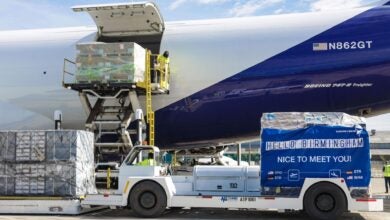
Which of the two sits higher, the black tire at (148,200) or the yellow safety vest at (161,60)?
the yellow safety vest at (161,60)

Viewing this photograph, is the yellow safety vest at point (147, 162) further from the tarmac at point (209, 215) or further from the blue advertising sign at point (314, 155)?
the blue advertising sign at point (314, 155)

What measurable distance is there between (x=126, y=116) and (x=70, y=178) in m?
3.79

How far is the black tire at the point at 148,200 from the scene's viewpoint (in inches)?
502

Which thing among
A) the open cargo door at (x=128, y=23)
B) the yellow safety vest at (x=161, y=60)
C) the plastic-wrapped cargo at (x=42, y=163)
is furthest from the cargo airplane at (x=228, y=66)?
the plastic-wrapped cargo at (x=42, y=163)


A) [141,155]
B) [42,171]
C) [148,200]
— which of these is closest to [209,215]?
[148,200]

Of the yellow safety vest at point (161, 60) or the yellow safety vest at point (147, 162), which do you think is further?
the yellow safety vest at point (161, 60)

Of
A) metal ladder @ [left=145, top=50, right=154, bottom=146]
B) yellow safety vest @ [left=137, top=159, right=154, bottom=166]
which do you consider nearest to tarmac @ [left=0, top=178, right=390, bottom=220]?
yellow safety vest @ [left=137, top=159, right=154, bottom=166]

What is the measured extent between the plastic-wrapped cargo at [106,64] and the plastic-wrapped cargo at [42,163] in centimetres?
283

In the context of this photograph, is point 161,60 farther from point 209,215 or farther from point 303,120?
point 303,120

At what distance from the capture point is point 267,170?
12.3 m

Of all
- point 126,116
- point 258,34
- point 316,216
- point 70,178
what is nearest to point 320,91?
point 258,34

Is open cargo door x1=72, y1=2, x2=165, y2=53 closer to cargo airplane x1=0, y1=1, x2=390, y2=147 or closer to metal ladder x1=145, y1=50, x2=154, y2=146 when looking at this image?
cargo airplane x1=0, y1=1, x2=390, y2=147

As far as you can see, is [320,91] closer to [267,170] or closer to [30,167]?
[267,170]

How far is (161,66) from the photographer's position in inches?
648
